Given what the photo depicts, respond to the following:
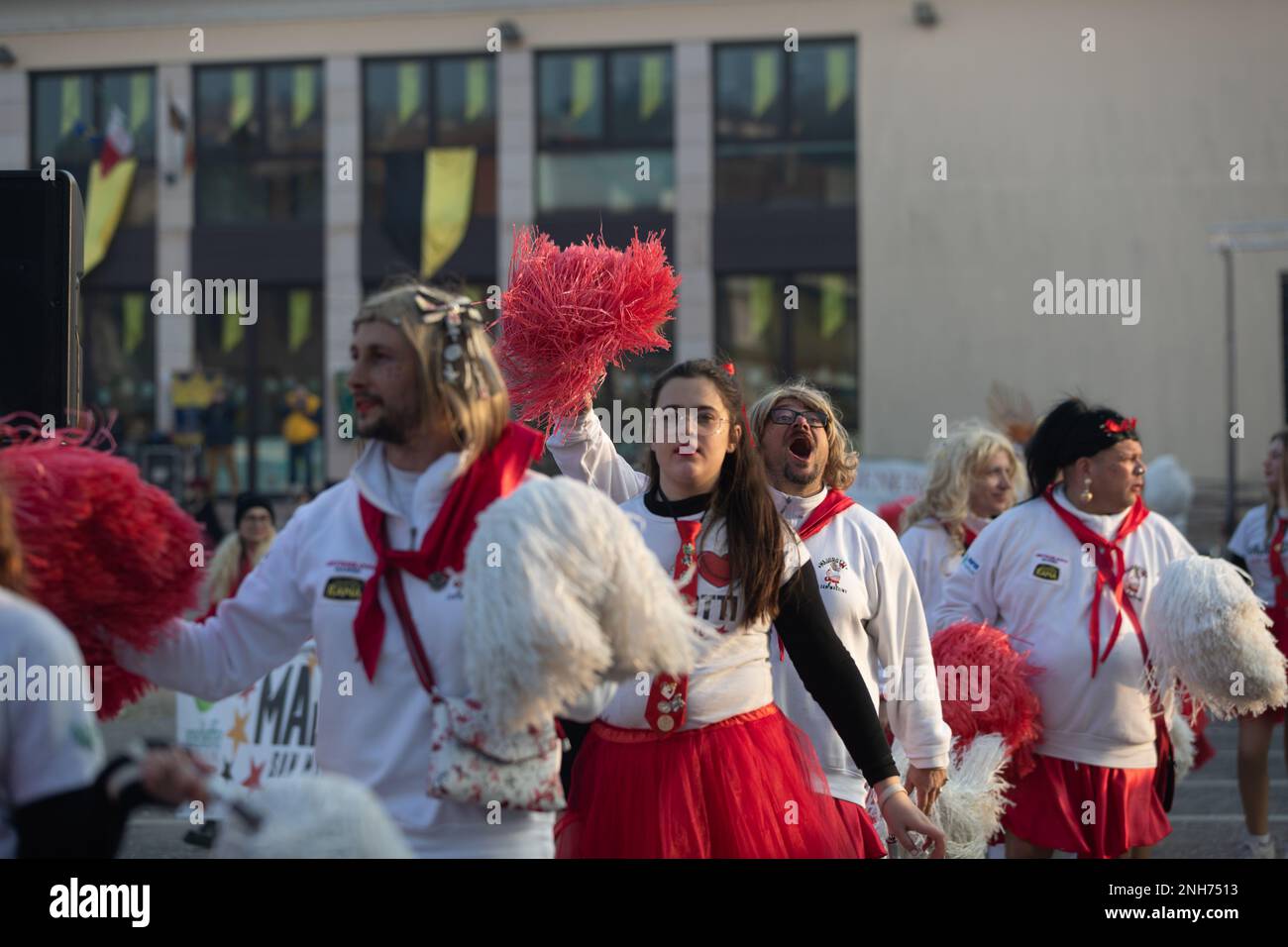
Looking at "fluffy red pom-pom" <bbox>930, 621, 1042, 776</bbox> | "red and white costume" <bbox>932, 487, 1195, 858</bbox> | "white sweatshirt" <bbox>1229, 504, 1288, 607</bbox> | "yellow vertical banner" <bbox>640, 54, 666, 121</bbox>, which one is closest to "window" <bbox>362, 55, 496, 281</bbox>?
"yellow vertical banner" <bbox>640, 54, 666, 121</bbox>

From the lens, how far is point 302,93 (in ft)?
75.6

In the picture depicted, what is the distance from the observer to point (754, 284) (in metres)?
22.5

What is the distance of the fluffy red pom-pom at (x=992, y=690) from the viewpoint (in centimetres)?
506

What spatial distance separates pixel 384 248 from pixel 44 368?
747 inches

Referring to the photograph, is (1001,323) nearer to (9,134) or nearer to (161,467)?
(161,467)

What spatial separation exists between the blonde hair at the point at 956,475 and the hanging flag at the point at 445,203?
1621 cm

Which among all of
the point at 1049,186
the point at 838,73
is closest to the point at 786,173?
the point at 838,73

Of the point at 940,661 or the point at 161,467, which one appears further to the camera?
the point at 161,467

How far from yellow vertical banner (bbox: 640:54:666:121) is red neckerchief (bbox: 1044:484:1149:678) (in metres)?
18.0

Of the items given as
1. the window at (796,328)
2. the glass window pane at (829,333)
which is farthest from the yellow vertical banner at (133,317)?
the glass window pane at (829,333)

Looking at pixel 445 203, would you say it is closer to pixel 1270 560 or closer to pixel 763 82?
pixel 763 82

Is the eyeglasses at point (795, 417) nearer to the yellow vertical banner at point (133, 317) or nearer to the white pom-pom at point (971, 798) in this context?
the white pom-pom at point (971, 798)
